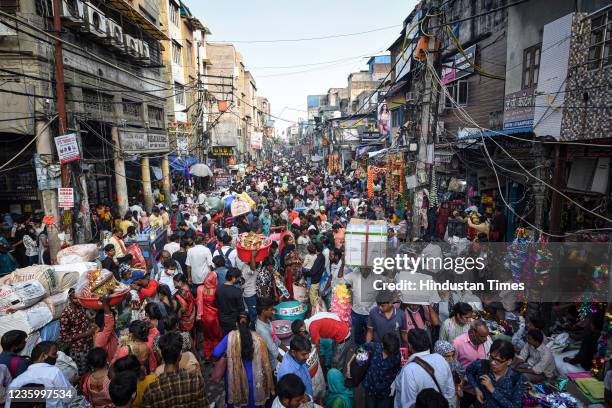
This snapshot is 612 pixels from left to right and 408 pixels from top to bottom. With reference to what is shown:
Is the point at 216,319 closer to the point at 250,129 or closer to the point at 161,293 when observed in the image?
the point at 161,293

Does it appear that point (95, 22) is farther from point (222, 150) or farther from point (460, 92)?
point (222, 150)

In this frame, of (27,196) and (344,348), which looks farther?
(27,196)

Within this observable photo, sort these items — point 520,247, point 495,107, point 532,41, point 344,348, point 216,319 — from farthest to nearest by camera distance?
point 495,107, point 532,41, point 520,247, point 216,319, point 344,348

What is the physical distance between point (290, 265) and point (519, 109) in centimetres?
812

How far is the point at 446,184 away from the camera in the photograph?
16359mm

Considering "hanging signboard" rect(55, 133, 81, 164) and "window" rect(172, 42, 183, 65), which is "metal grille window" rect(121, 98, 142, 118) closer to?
"hanging signboard" rect(55, 133, 81, 164)

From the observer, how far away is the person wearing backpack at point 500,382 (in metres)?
3.58

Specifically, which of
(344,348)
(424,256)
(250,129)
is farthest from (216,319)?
(250,129)

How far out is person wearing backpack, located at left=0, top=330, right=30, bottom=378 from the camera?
4141 mm

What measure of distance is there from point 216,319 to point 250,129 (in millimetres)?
68473

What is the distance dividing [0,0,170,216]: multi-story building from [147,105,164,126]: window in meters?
0.07

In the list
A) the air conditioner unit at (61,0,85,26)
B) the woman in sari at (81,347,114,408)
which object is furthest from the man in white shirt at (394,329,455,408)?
the air conditioner unit at (61,0,85,26)

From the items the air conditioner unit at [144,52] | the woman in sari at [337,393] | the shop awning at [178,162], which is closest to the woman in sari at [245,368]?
the woman in sari at [337,393]

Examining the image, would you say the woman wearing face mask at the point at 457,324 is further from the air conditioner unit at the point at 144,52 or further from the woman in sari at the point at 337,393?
the air conditioner unit at the point at 144,52
